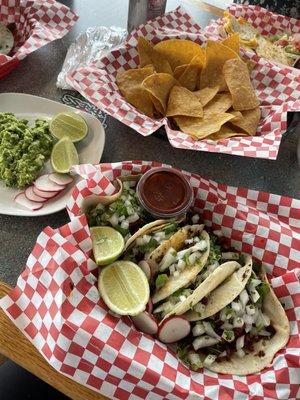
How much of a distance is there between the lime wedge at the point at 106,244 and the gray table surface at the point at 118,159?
278 millimetres

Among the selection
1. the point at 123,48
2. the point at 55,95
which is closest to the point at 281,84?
the point at 123,48

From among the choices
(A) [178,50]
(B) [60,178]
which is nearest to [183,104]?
(A) [178,50]

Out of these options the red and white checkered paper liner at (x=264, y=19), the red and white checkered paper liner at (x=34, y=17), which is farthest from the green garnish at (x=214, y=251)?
the red and white checkered paper liner at (x=264, y=19)

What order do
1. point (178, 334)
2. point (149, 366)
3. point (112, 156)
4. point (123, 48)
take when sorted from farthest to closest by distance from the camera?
point (123, 48), point (112, 156), point (178, 334), point (149, 366)

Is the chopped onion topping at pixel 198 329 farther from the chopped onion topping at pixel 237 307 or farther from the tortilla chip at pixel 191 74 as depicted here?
the tortilla chip at pixel 191 74

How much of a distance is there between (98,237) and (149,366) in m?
0.45

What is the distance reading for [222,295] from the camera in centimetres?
145

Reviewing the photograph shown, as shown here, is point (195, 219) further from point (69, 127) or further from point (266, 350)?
point (69, 127)

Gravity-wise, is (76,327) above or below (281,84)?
below

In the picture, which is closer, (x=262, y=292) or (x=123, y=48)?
(x=262, y=292)

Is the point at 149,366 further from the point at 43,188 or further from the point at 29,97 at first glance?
the point at 29,97

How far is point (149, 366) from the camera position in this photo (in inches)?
51.4

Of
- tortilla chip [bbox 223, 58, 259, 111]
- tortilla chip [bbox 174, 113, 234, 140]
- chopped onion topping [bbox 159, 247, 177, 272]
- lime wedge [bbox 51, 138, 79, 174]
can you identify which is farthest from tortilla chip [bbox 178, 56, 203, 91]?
chopped onion topping [bbox 159, 247, 177, 272]

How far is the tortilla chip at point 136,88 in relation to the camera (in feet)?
6.72
